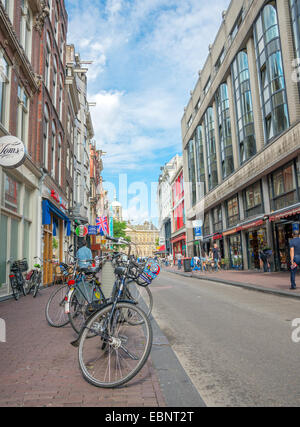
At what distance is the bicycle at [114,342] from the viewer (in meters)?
A: 3.20

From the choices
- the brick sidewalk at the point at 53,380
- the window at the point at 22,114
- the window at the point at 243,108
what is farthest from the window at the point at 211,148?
the brick sidewalk at the point at 53,380

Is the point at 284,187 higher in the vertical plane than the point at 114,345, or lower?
higher

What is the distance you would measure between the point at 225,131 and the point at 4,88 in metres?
20.3

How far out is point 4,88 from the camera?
1131 centimetres

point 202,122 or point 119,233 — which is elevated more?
point 202,122

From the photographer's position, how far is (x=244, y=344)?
4695 mm

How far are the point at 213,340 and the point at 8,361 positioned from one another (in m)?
2.87

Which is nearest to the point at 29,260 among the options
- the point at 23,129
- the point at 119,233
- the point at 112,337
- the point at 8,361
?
the point at 23,129

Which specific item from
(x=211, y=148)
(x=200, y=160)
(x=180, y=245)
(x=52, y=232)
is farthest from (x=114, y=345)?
(x=180, y=245)

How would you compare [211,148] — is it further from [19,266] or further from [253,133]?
[19,266]

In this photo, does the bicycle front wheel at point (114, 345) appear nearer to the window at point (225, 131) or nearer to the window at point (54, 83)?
the window at point (54, 83)

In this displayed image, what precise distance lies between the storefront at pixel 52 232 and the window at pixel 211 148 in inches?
603

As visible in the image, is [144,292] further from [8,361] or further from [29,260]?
[29,260]

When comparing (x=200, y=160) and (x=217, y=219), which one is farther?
(x=200, y=160)
